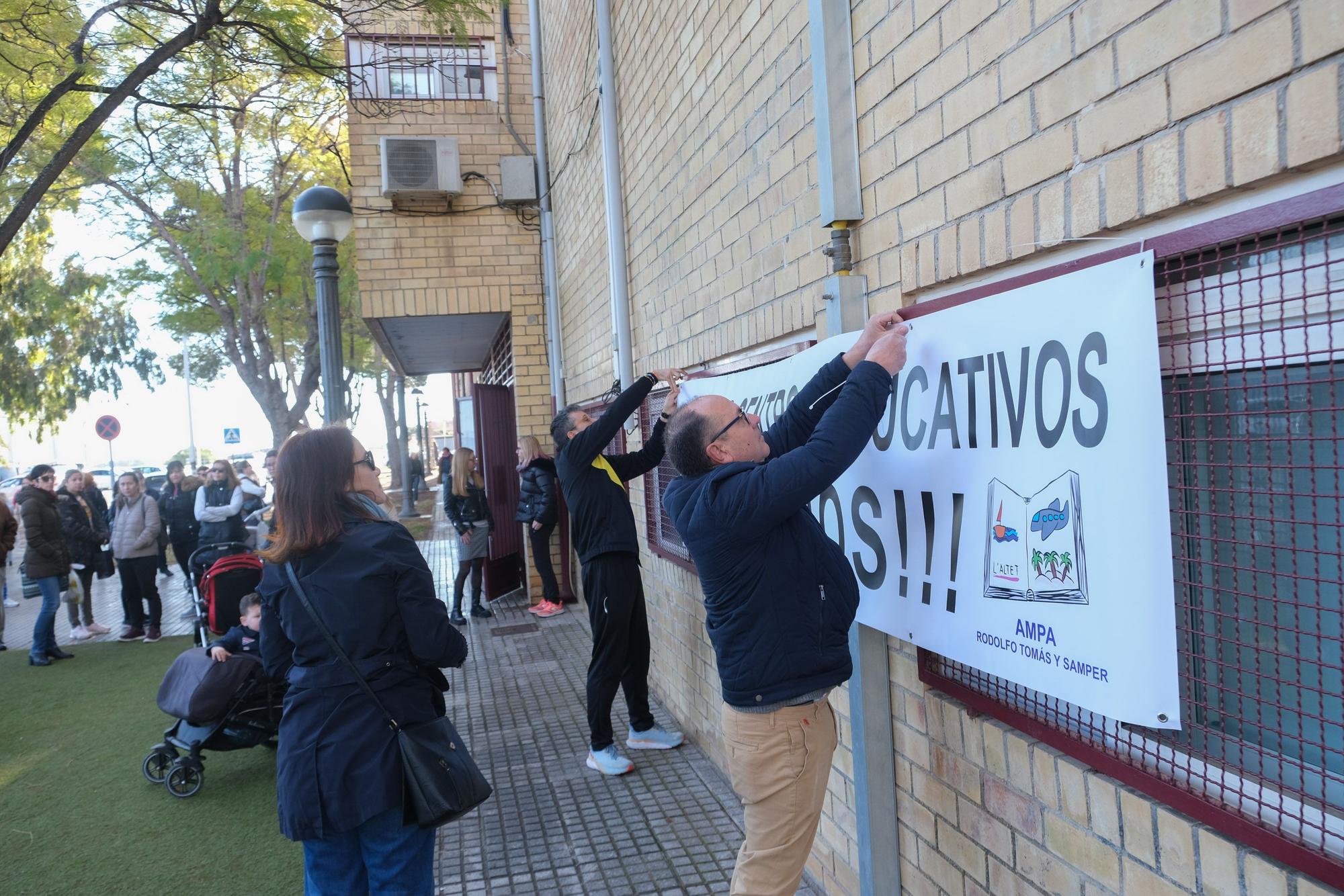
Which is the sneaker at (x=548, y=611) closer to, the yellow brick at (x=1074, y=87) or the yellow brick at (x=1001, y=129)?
the yellow brick at (x=1001, y=129)

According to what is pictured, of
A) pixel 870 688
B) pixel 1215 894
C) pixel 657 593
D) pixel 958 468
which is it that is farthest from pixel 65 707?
pixel 1215 894

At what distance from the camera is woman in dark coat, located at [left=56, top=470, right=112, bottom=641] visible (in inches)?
361

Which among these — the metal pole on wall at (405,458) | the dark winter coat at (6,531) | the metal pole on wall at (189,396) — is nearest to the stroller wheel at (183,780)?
the dark winter coat at (6,531)

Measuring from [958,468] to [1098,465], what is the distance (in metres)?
0.49

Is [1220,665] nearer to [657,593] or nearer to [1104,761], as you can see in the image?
[1104,761]

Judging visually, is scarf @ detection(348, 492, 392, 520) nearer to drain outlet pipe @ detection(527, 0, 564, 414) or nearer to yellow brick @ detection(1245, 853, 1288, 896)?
yellow brick @ detection(1245, 853, 1288, 896)

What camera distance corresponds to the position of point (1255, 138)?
1.47m

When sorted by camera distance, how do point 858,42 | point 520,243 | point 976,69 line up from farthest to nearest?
point 520,243 → point 858,42 → point 976,69

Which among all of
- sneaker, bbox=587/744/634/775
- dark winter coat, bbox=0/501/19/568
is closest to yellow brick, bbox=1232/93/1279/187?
sneaker, bbox=587/744/634/775

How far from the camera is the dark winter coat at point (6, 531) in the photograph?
8414mm

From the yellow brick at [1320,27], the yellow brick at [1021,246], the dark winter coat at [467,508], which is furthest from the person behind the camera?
the dark winter coat at [467,508]

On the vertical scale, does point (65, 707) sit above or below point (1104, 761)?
below

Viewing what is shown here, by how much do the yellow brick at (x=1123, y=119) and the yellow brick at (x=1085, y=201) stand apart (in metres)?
0.04

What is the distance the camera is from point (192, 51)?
7.64 meters
